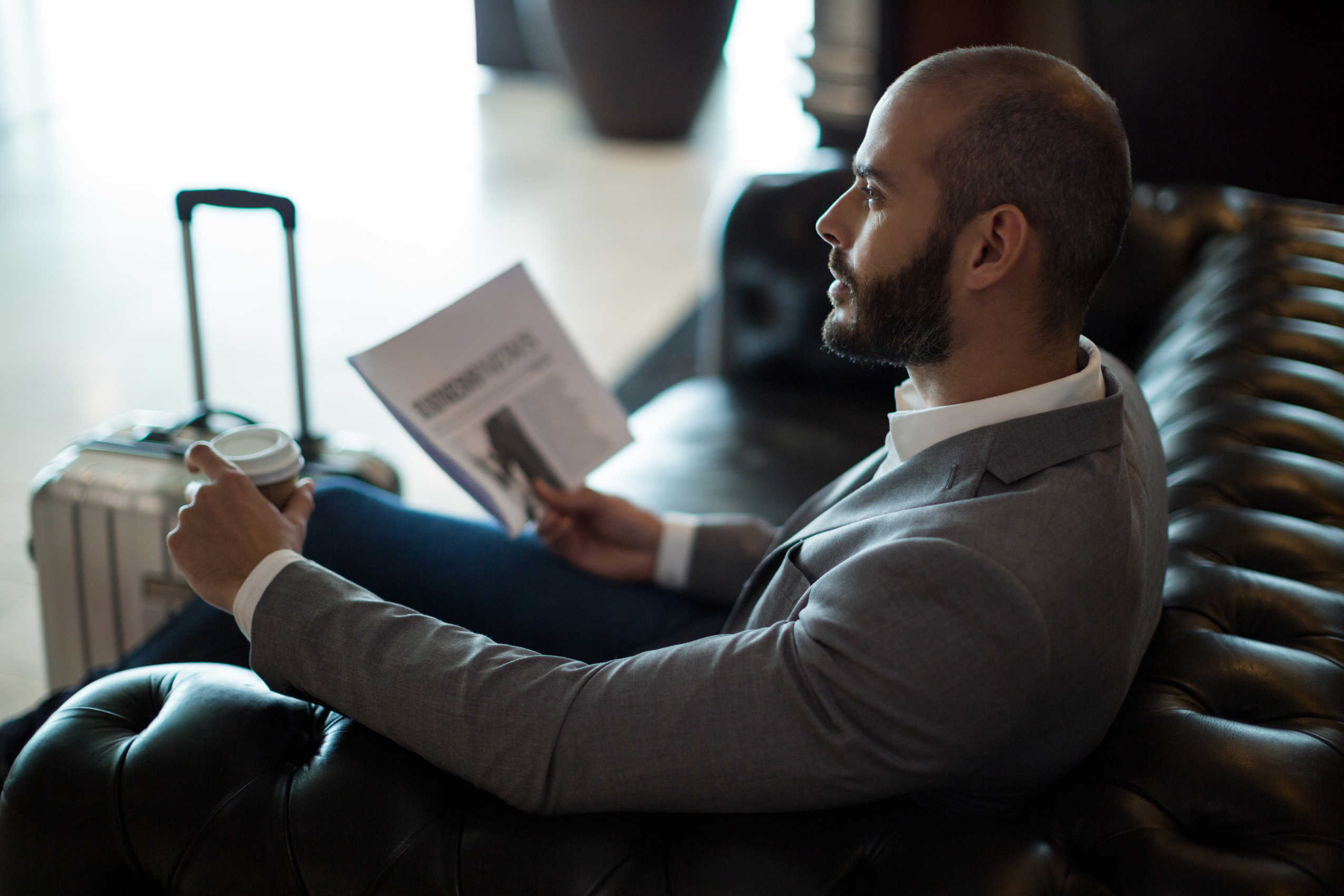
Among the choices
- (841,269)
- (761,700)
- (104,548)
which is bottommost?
(104,548)

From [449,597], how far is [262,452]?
293 mm

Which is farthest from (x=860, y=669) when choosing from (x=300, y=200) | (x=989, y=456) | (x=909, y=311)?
(x=300, y=200)

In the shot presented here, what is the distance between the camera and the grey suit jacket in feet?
2.56

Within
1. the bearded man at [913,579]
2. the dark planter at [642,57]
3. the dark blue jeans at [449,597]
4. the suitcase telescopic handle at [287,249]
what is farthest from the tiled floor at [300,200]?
the bearded man at [913,579]

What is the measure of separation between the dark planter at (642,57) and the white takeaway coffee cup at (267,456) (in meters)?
4.77

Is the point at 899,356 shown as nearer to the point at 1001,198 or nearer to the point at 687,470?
the point at 1001,198

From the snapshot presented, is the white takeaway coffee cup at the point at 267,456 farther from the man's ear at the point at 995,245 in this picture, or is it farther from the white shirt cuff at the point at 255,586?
the man's ear at the point at 995,245

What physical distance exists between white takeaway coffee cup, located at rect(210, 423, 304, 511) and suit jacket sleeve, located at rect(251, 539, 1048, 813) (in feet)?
0.93

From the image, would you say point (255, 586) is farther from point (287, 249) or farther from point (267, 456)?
point (287, 249)

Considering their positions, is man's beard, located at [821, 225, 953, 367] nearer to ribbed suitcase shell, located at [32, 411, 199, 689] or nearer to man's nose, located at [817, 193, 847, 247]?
man's nose, located at [817, 193, 847, 247]

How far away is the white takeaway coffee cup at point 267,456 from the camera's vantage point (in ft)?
3.71

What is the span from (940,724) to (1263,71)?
3237 mm

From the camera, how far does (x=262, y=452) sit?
1.14 metres

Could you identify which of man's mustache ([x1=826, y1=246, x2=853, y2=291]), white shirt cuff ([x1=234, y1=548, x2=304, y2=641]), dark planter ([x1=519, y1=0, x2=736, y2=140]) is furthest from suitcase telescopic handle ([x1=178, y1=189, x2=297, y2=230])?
dark planter ([x1=519, y1=0, x2=736, y2=140])
